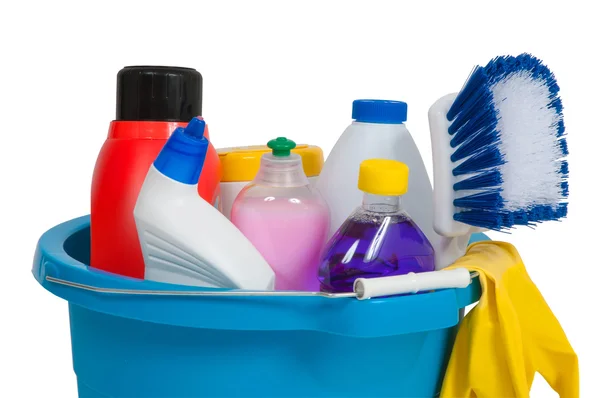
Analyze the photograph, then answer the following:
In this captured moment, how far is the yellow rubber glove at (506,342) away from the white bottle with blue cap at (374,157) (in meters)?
0.11

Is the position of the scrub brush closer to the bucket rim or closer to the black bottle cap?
the bucket rim

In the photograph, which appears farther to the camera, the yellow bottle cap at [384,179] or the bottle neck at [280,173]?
the bottle neck at [280,173]

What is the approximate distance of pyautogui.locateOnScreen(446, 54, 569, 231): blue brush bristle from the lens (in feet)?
3.47

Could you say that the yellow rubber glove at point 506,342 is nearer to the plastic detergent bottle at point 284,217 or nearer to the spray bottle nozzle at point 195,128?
the plastic detergent bottle at point 284,217

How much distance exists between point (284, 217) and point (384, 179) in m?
0.16

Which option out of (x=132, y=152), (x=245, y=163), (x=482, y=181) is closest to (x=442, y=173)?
(x=482, y=181)

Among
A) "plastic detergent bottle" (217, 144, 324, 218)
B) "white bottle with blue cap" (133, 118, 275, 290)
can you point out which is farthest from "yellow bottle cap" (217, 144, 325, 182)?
"white bottle with blue cap" (133, 118, 275, 290)

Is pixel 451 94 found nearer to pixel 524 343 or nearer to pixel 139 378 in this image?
pixel 524 343

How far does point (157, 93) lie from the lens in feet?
3.87

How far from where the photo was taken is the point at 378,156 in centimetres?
118

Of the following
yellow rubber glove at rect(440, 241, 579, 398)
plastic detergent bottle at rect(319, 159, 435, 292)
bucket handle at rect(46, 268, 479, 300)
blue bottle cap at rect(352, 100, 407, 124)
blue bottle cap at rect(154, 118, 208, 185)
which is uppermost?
blue bottle cap at rect(352, 100, 407, 124)

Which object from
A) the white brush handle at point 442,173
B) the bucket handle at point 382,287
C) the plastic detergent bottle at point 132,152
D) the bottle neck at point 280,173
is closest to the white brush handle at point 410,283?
the bucket handle at point 382,287

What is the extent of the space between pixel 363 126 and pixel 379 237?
0.21 metres

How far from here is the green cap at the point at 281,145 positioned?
1.16 metres
